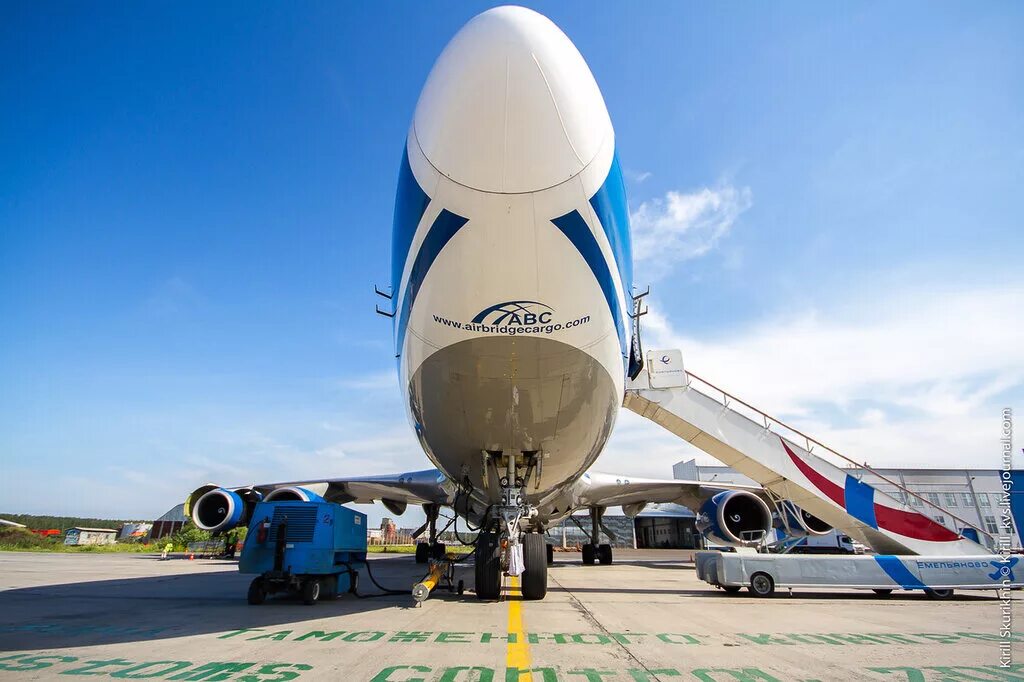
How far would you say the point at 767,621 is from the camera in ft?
20.2

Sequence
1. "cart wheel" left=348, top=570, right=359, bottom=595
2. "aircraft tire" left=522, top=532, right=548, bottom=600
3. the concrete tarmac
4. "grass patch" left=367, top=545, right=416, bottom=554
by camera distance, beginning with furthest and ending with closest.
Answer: "grass patch" left=367, top=545, right=416, bottom=554, "cart wheel" left=348, top=570, right=359, bottom=595, "aircraft tire" left=522, top=532, right=548, bottom=600, the concrete tarmac

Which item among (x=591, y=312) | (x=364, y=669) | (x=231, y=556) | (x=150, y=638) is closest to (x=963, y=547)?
(x=591, y=312)

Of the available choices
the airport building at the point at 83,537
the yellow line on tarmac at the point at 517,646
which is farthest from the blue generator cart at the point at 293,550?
the airport building at the point at 83,537

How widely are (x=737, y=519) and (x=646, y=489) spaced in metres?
3.71

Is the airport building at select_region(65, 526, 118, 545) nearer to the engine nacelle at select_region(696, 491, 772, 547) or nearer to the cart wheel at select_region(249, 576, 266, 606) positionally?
the cart wheel at select_region(249, 576, 266, 606)

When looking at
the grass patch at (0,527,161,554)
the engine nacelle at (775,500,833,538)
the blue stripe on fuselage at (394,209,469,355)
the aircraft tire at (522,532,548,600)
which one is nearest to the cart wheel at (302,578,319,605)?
the aircraft tire at (522,532,548,600)

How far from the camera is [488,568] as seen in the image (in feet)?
24.2

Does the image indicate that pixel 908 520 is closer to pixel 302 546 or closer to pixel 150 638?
pixel 302 546

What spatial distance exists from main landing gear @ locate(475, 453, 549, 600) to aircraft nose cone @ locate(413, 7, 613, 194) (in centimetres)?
344

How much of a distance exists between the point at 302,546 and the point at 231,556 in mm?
16697

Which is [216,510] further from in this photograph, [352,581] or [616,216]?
[616,216]

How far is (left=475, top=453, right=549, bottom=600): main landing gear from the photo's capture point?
6398 millimetres

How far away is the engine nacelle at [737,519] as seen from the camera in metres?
11.2

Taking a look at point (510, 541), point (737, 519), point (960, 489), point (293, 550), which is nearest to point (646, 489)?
point (737, 519)
